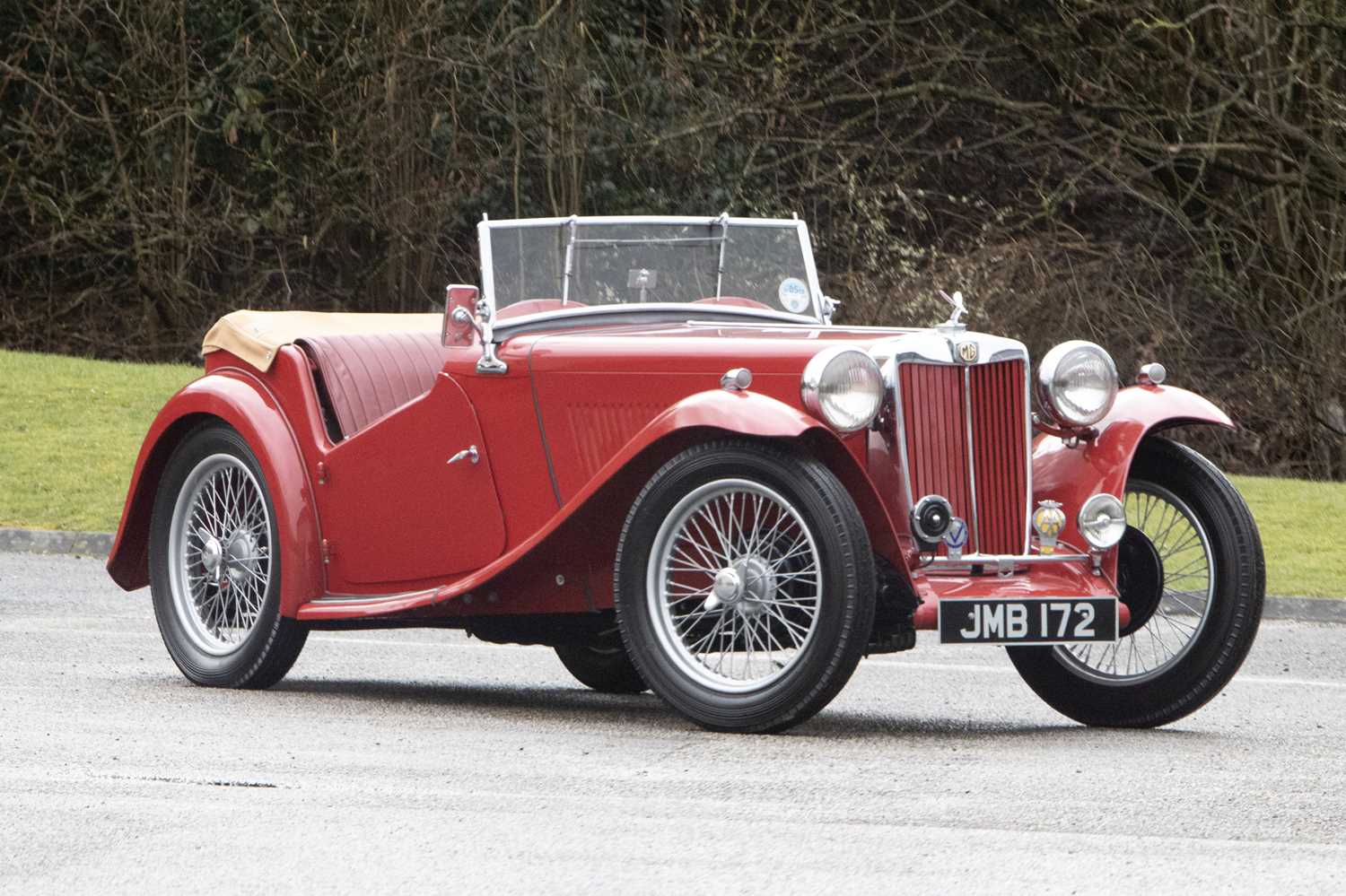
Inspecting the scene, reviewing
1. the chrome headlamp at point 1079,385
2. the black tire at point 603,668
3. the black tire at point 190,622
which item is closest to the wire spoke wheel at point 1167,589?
the chrome headlamp at point 1079,385

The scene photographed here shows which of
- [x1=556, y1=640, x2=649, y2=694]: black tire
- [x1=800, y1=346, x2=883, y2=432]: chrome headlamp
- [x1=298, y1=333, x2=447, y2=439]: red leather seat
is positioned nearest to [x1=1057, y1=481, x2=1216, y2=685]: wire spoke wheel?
[x1=800, y1=346, x2=883, y2=432]: chrome headlamp

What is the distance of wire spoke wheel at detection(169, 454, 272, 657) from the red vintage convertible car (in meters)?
0.01

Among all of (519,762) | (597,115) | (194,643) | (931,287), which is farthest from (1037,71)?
(519,762)

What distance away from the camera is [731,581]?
20.3 feet

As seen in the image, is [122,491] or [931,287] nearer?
[122,491]

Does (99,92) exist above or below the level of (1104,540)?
above

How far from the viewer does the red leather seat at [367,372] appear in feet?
25.0

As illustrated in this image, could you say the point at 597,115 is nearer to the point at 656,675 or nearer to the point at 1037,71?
the point at 1037,71

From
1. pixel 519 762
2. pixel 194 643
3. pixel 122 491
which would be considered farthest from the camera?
pixel 122 491

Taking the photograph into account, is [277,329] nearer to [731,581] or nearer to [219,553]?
[219,553]

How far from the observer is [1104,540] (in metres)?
6.52

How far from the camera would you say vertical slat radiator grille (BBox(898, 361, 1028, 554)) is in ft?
21.2

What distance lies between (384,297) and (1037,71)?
716 centimetres

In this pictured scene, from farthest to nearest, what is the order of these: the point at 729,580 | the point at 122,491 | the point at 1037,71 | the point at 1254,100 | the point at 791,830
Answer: the point at 1037,71 < the point at 1254,100 < the point at 122,491 < the point at 729,580 < the point at 791,830
